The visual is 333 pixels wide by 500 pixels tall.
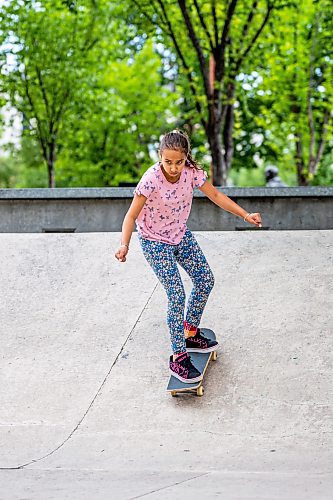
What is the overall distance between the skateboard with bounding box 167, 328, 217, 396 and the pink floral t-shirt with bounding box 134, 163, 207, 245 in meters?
0.85

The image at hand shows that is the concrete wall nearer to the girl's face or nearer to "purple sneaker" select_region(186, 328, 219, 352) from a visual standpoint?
"purple sneaker" select_region(186, 328, 219, 352)

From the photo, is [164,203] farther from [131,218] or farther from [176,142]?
[176,142]

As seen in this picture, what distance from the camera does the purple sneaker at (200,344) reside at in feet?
18.1

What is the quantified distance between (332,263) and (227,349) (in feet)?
5.73

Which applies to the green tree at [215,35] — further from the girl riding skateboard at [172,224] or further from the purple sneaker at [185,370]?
the purple sneaker at [185,370]

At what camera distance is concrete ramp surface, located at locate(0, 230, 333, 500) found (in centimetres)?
402

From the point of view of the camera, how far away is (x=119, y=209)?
10.0 meters

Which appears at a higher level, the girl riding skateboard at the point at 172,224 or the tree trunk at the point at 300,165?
the girl riding skateboard at the point at 172,224

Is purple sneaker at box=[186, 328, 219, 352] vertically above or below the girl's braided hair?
below

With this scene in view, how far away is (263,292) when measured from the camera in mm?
6582

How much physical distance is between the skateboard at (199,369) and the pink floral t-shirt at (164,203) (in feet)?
2.79

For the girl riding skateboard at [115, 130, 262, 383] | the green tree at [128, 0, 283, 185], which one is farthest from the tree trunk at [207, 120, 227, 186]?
the girl riding skateboard at [115, 130, 262, 383]

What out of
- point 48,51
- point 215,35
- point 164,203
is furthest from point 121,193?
point 48,51

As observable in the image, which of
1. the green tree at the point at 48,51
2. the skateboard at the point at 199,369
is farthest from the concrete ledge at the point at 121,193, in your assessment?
the green tree at the point at 48,51
